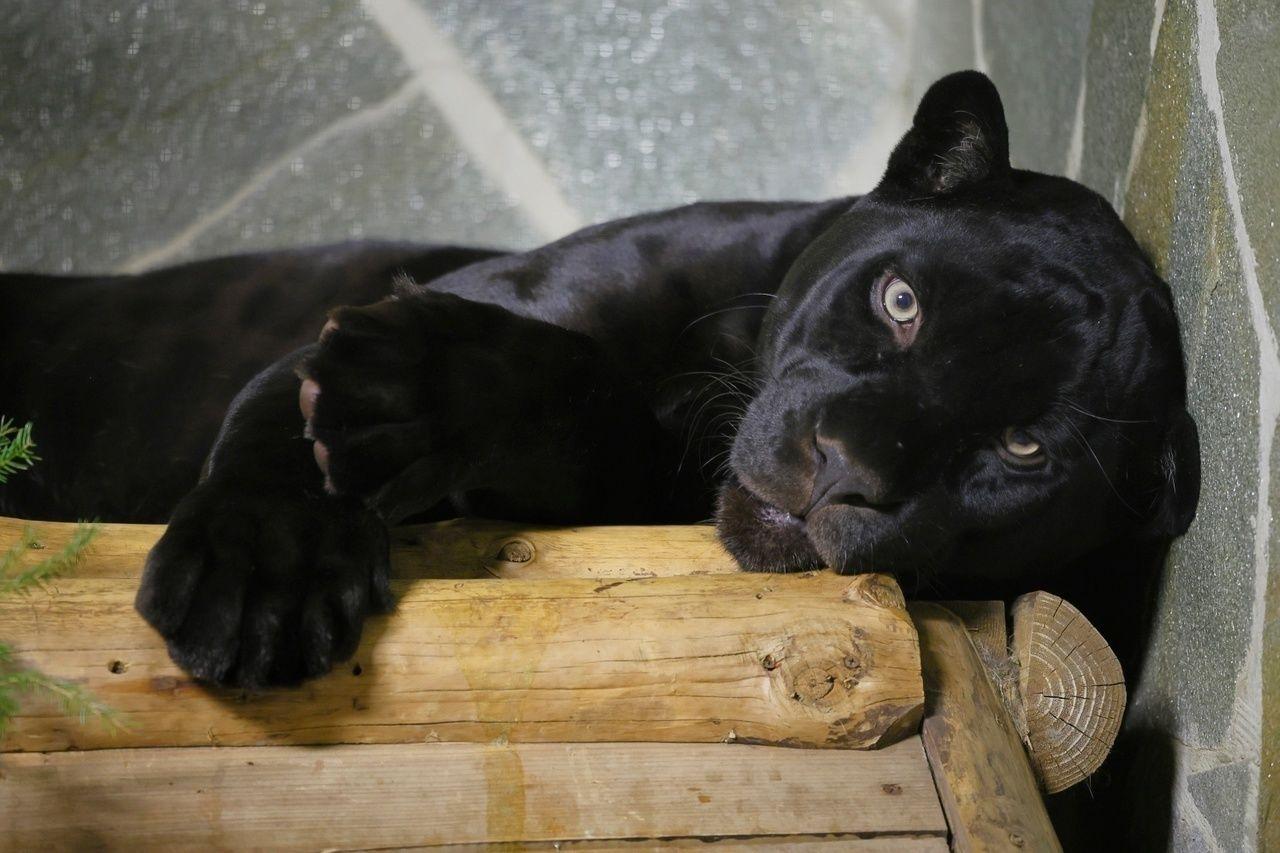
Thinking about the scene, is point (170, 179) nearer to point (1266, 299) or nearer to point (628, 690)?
point (628, 690)

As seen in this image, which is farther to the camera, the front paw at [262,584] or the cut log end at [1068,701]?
the cut log end at [1068,701]

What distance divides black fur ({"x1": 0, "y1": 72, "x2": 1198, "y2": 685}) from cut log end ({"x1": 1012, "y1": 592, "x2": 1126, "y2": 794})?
0.19m

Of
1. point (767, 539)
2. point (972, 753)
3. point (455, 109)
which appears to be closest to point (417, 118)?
point (455, 109)

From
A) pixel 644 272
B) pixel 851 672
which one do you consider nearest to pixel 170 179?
pixel 644 272

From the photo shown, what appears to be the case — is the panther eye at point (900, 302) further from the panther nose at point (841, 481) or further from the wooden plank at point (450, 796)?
the wooden plank at point (450, 796)

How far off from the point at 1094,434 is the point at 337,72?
7.82ft

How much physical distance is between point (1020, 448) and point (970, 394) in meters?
0.12

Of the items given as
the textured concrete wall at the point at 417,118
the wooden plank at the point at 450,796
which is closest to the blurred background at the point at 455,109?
the textured concrete wall at the point at 417,118

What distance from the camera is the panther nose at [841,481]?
151 cm

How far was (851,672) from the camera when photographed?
1.29m

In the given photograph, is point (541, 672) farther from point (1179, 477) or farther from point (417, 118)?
point (417, 118)

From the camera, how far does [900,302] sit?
5.54 ft

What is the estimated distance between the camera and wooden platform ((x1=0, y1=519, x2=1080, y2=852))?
Result: 1.20 m

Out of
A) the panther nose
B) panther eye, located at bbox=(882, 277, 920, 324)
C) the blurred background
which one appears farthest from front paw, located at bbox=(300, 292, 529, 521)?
the blurred background
